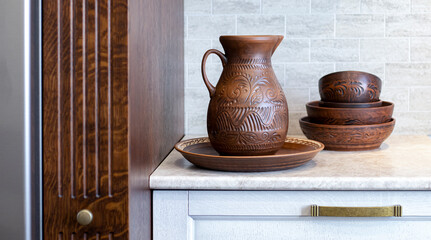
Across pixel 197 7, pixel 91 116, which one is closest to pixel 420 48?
pixel 197 7

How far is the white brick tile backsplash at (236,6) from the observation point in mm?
1798

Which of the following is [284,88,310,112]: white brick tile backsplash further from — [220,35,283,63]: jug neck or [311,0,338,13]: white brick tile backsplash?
[220,35,283,63]: jug neck

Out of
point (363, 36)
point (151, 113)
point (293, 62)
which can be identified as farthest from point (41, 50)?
point (363, 36)

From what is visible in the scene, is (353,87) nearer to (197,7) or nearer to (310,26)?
(310,26)

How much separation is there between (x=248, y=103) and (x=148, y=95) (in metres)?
0.23

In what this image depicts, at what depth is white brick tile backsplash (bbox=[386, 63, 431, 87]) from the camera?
1806 mm

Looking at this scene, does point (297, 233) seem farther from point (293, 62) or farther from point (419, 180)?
point (293, 62)

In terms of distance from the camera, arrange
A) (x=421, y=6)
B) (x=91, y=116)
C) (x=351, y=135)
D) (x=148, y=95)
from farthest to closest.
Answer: (x=421, y=6) → (x=351, y=135) → (x=148, y=95) → (x=91, y=116)

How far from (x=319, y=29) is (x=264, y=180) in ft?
2.72

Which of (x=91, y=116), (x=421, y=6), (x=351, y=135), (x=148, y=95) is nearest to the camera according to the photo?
(x=91, y=116)

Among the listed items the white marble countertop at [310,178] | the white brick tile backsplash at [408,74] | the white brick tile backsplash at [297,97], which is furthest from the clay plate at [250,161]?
the white brick tile backsplash at [408,74]

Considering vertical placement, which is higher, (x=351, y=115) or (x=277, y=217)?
(x=351, y=115)

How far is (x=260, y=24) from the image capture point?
1.80 m

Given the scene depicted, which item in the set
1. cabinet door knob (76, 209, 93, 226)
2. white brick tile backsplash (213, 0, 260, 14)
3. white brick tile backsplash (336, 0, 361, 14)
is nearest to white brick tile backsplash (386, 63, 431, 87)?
white brick tile backsplash (336, 0, 361, 14)
